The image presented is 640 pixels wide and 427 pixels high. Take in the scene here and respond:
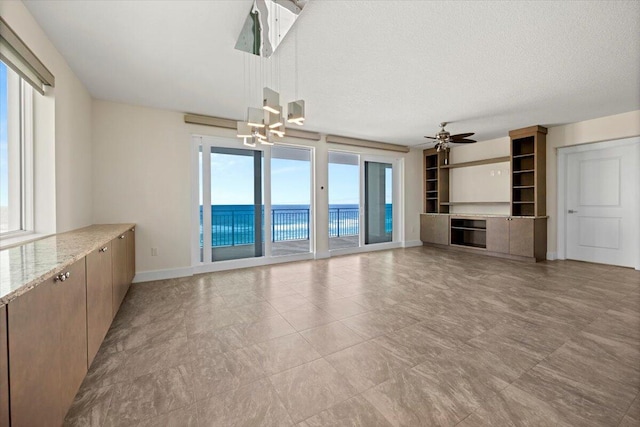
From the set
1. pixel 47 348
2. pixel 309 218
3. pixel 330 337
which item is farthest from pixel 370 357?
pixel 309 218

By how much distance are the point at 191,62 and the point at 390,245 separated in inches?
214

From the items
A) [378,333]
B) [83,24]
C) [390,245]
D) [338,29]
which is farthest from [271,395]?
[390,245]

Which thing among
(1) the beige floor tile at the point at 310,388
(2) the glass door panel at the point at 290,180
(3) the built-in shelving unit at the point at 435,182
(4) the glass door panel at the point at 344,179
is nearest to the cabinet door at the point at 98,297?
(1) the beige floor tile at the point at 310,388

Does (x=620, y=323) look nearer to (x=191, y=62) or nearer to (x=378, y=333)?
(x=378, y=333)

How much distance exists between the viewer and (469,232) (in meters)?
6.28

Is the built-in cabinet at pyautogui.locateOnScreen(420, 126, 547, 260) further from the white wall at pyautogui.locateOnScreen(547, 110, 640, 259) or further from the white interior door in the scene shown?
the white interior door

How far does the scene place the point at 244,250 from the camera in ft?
15.3

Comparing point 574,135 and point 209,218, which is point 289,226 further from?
point 574,135

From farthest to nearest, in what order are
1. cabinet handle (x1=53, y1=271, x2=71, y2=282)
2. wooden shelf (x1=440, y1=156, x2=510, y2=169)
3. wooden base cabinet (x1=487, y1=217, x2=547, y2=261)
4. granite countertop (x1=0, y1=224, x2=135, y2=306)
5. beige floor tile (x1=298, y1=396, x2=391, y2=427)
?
wooden shelf (x1=440, y1=156, x2=510, y2=169), wooden base cabinet (x1=487, y1=217, x2=547, y2=261), beige floor tile (x1=298, y1=396, x2=391, y2=427), cabinet handle (x1=53, y1=271, x2=71, y2=282), granite countertop (x1=0, y1=224, x2=135, y2=306)

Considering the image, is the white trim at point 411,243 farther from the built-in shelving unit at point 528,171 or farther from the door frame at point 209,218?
the door frame at point 209,218

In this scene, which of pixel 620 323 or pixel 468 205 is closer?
pixel 620 323

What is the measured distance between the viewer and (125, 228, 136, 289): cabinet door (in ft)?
10.3

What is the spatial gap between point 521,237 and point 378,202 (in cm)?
287

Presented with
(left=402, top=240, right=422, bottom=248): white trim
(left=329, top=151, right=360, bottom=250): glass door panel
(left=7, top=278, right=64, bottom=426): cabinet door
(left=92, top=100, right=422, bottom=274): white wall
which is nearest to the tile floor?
(left=7, top=278, right=64, bottom=426): cabinet door
